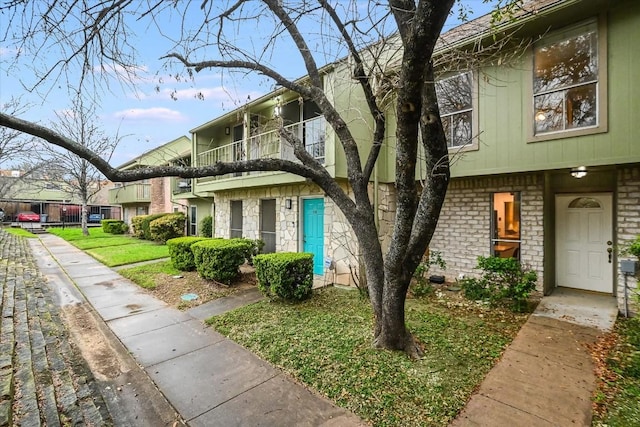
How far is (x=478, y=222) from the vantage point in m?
7.31

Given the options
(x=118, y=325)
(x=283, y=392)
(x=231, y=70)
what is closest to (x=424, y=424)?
(x=283, y=392)

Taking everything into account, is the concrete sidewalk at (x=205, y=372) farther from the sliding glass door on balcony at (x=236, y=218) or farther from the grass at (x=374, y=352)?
the sliding glass door on balcony at (x=236, y=218)

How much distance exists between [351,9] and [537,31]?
12.3 feet

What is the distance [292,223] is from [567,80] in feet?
23.2

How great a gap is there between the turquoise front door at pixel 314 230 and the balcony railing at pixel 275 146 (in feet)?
4.45

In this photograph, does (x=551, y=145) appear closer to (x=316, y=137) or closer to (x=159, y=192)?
(x=316, y=137)

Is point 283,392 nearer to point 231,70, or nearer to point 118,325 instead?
point 118,325

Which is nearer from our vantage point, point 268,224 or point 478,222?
point 478,222

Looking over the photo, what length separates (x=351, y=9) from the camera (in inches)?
171

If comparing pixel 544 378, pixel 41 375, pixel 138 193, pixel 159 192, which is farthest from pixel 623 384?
pixel 138 193

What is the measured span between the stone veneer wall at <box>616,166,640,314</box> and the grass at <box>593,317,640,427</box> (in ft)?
3.16

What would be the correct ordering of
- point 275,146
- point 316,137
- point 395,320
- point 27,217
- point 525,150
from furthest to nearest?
point 27,217 → point 275,146 → point 316,137 → point 525,150 → point 395,320

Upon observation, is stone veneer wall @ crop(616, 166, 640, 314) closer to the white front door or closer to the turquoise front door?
the white front door

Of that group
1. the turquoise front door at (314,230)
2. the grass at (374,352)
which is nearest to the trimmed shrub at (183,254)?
the turquoise front door at (314,230)
